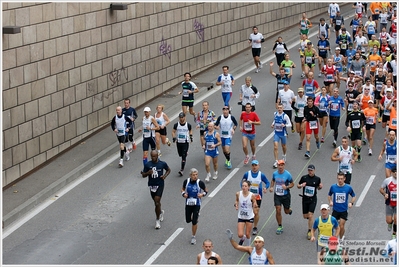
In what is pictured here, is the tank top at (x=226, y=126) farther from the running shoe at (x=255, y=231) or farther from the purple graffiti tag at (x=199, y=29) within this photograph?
the purple graffiti tag at (x=199, y=29)

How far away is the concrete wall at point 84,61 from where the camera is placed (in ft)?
73.4

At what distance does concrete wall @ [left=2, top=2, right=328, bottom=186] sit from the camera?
880 inches

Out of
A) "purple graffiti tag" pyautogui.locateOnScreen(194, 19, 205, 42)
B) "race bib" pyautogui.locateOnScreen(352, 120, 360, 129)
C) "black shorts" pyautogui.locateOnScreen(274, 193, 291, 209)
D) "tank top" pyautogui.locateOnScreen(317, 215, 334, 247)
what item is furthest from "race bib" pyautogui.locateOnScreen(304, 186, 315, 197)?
"purple graffiti tag" pyautogui.locateOnScreen(194, 19, 205, 42)

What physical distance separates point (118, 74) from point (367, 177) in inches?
320

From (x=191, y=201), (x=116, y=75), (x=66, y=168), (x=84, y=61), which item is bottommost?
(x=66, y=168)

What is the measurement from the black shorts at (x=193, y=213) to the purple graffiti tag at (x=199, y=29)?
1343cm

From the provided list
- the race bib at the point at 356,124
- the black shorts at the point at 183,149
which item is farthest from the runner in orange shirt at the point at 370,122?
the black shorts at the point at 183,149

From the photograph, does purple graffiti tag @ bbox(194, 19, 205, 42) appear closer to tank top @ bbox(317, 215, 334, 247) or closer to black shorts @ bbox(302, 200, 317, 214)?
black shorts @ bbox(302, 200, 317, 214)

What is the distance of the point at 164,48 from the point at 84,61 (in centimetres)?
499

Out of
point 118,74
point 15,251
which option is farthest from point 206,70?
point 15,251

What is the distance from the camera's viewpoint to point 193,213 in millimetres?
19047

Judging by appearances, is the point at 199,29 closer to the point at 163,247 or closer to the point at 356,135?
the point at 356,135

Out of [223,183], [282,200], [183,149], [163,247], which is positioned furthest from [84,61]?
[282,200]

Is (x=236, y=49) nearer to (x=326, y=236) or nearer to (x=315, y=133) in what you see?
(x=315, y=133)
